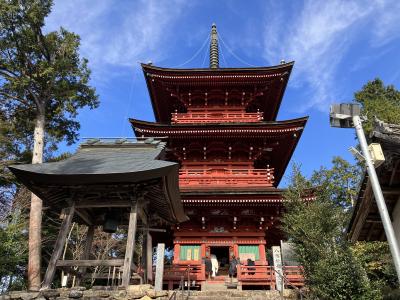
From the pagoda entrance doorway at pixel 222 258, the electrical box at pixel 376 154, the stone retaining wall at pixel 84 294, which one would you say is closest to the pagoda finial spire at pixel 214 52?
the pagoda entrance doorway at pixel 222 258

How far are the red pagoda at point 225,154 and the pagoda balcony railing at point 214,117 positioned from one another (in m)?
0.06

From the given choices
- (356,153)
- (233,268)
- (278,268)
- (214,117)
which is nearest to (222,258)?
(233,268)

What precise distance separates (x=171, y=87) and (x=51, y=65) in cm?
704

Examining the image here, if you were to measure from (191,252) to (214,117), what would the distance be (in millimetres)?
8770

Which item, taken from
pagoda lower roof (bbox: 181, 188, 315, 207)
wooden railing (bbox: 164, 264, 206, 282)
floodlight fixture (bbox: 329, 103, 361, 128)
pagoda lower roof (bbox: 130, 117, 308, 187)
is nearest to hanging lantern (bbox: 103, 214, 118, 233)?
wooden railing (bbox: 164, 264, 206, 282)

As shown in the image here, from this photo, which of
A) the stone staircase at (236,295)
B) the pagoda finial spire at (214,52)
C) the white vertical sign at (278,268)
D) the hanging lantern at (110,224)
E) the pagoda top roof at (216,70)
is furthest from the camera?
the pagoda finial spire at (214,52)

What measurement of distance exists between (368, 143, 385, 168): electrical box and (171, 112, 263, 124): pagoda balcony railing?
15285 mm

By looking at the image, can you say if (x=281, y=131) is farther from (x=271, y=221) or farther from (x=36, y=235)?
(x=36, y=235)

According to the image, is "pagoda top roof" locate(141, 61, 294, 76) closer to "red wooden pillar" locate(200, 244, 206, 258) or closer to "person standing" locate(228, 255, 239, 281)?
"red wooden pillar" locate(200, 244, 206, 258)

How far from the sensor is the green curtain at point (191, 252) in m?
17.1

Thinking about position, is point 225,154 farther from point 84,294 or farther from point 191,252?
point 84,294

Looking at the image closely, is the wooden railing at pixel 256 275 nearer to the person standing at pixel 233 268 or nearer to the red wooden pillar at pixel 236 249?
the person standing at pixel 233 268

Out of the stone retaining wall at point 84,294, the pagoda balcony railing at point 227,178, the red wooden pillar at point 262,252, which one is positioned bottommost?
the stone retaining wall at point 84,294

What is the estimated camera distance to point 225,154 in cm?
2042
